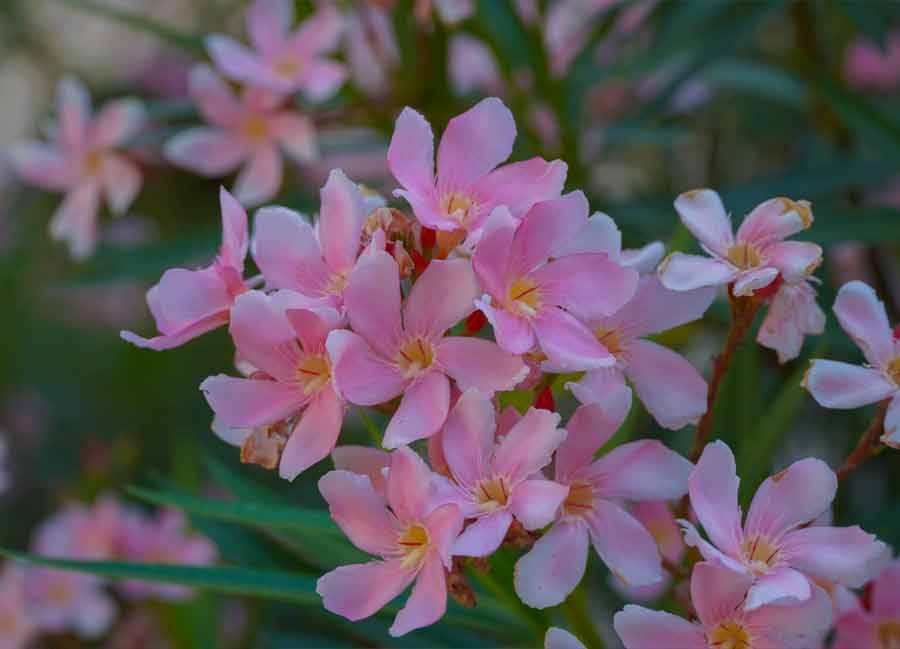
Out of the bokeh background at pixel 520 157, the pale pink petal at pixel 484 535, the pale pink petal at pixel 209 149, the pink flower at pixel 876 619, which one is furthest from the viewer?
the pale pink petal at pixel 209 149

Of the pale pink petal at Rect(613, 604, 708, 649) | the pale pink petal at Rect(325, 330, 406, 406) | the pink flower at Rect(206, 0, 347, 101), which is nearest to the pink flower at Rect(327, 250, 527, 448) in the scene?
the pale pink petal at Rect(325, 330, 406, 406)

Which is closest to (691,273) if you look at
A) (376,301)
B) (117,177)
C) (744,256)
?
(744,256)

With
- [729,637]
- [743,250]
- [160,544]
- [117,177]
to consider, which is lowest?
[160,544]

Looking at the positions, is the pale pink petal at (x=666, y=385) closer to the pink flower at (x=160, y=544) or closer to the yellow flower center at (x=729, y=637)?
the yellow flower center at (x=729, y=637)

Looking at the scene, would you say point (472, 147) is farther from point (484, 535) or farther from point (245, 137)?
point (245, 137)

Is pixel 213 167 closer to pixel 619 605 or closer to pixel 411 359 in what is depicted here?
pixel 619 605

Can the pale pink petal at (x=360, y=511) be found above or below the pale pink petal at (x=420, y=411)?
below

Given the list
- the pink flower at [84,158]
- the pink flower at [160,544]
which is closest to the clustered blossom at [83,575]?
the pink flower at [160,544]

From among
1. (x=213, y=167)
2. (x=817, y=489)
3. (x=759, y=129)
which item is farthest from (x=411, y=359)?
(x=759, y=129)
